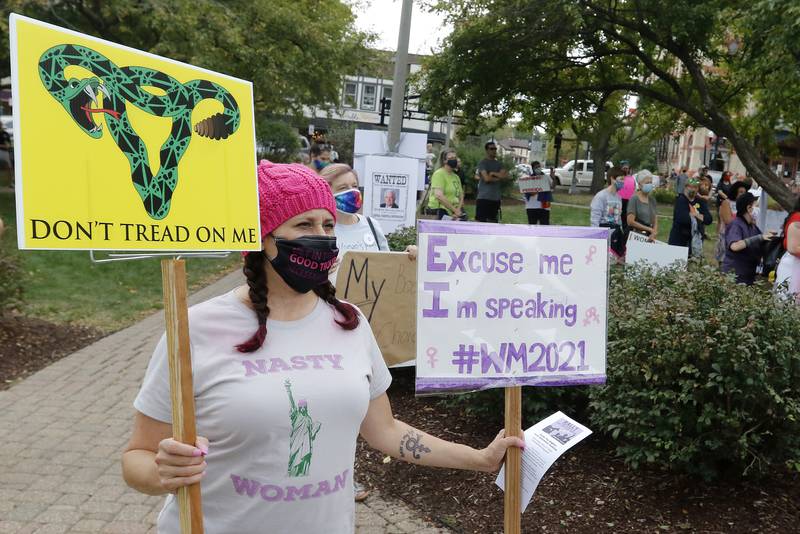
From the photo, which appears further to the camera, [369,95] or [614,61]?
[369,95]

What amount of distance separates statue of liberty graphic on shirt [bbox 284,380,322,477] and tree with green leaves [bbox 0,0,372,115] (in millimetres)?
13897

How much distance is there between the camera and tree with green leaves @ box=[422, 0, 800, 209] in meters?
11.9

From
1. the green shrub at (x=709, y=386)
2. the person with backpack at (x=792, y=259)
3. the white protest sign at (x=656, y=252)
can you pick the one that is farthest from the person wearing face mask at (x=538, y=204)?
the green shrub at (x=709, y=386)

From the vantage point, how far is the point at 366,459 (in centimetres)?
498

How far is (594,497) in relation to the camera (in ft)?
13.7

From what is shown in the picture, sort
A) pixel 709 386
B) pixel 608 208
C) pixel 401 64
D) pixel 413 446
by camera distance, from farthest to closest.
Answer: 1. pixel 401 64
2. pixel 608 208
3. pixel 709 386
4. pixel 413 446

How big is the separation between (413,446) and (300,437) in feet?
1.62

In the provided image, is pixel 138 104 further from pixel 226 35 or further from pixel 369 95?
pixel 369 95

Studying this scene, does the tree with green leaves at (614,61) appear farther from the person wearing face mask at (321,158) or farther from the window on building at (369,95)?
the window on building at (369,95)

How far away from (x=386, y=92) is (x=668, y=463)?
70.6 m

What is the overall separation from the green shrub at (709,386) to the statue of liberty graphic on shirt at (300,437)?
7.57 ft

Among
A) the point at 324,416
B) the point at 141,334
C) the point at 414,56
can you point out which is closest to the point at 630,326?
the point at 324,416

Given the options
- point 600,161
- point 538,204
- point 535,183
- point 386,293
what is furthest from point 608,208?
point 600,161

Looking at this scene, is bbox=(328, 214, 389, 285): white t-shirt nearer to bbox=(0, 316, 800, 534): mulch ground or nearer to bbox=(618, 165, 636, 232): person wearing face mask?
bbox=(0, 316, 800, 534): mulch ground
